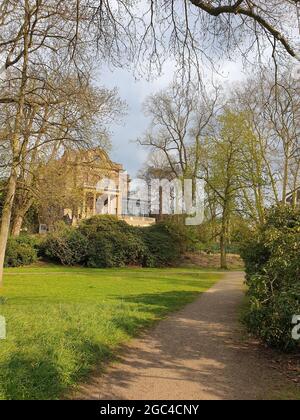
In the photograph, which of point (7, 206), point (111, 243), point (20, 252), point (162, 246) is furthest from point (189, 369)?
point (162, 246)

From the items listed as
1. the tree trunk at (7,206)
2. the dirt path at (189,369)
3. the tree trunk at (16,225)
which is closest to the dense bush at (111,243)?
the tree trunk at (16,225)

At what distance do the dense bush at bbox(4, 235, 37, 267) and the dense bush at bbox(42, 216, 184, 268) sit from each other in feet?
4.04

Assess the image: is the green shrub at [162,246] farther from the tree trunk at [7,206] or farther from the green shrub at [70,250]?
the tree trunk at [7,206]

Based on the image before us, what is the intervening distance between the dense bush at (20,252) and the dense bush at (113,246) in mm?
1230

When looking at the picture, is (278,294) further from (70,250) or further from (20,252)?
(70,250)

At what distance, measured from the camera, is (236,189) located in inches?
1300

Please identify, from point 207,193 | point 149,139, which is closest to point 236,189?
point 207,193

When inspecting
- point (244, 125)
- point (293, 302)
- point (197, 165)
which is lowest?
point (293, 302)

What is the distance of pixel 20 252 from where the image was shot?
91.0 feet

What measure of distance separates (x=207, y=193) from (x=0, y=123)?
22076 millimetres

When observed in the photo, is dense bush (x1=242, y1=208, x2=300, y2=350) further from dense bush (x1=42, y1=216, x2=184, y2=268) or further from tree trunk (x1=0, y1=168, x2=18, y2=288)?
dense bush (x1=42, y1=216, x2=184, y2=268)

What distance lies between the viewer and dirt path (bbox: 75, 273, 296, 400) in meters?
→ 4.93

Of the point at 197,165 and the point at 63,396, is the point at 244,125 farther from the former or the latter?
the point at 63,396
